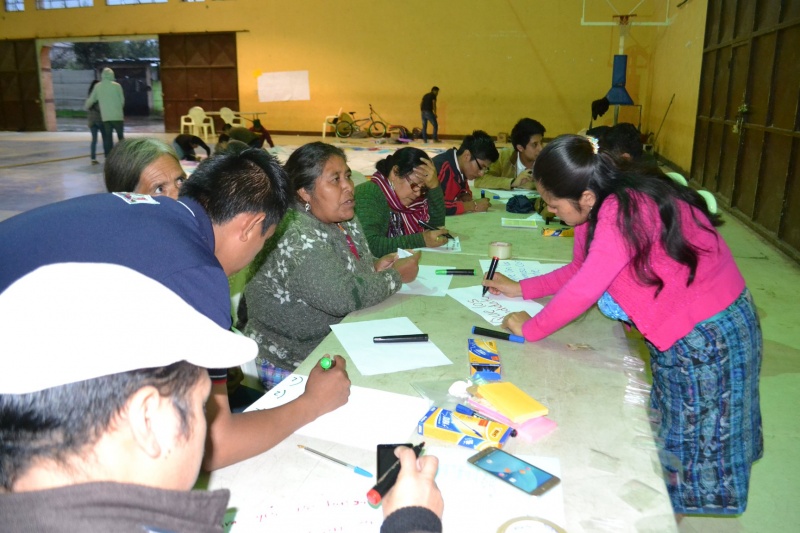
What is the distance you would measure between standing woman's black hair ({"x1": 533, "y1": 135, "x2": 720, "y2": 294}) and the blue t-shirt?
1012 mm

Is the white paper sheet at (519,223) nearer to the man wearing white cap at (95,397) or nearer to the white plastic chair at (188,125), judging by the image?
the man wearing white cap at (95,397)

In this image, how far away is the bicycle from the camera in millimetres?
13562

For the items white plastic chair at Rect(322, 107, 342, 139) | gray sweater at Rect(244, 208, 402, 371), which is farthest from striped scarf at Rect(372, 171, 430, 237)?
white plastic chair at Rect(322, 107, 342, 139)

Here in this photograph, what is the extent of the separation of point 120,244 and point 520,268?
1808 millimetres

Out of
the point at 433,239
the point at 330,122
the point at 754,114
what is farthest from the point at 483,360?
the point at 330,122

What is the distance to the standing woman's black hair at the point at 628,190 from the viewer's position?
58.7 inches

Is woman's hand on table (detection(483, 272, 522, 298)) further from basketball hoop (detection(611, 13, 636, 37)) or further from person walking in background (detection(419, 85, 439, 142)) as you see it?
person walking in background (detection(419, 85, 439, 142))

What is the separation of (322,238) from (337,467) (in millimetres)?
970

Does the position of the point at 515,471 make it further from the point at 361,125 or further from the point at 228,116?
the point at 228,116

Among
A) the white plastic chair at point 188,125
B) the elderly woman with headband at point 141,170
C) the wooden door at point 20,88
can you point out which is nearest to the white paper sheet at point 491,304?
the elderly woman with headband at point 141,170

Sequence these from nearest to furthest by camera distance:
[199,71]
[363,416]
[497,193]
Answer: [363,416] < [497,193] < [199,71]

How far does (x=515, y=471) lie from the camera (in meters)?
1.07

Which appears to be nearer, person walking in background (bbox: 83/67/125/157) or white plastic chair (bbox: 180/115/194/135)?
person walking in background (bbox: 83/67/125/157)

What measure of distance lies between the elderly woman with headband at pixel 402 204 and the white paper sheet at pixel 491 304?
73 cm
